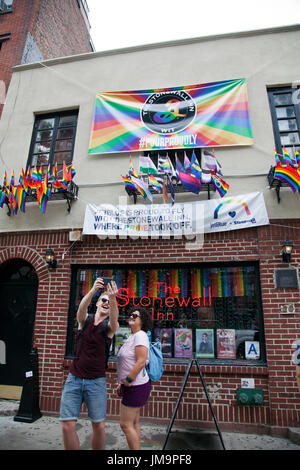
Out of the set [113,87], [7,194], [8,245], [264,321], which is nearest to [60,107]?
[113,87]

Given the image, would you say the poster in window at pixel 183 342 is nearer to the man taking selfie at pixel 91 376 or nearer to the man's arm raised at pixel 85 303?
the man taking selfie at pixel 91 376

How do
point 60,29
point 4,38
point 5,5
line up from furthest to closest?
point 60,29 < point 5,5 < point 4,38

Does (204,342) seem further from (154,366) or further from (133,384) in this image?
(133,384)

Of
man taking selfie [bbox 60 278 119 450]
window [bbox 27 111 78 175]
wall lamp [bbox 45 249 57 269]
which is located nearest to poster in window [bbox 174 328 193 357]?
man taking selfie [bbox 60 278 119 450]

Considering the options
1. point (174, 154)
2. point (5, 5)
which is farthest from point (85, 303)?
point (5, 5)

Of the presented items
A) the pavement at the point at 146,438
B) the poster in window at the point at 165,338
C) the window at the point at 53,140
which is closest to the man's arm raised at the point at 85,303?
the pavement at the point at 146,438

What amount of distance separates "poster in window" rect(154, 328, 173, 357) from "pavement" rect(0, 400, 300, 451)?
1.13 meters

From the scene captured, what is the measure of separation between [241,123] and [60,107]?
4238mm

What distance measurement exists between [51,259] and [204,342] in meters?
3.28

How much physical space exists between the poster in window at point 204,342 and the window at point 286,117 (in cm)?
379

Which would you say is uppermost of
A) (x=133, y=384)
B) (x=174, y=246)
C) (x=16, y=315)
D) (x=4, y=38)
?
(x=4, y=38)

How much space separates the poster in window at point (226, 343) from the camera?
16.4ft

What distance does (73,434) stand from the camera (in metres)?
2.94

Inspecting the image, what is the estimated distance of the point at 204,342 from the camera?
16.7 feet
